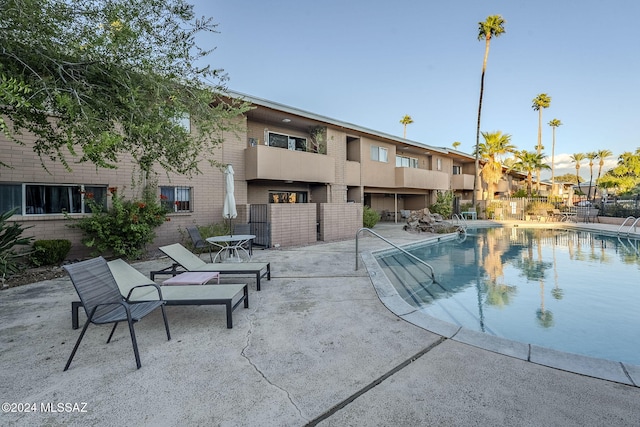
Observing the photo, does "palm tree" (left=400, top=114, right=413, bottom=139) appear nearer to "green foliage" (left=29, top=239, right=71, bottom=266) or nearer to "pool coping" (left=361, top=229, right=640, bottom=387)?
"green foliage" (left=29, top=239, right=71, bottom=266)

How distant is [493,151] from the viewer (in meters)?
28.2

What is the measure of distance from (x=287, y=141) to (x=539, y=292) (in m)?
12.7

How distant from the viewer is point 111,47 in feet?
14.7

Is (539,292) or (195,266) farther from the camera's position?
(539,292)

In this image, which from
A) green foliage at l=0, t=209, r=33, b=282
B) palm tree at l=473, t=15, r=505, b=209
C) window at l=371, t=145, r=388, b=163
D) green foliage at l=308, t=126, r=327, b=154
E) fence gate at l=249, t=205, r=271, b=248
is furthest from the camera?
palm tree at l=473, t=15, r=505, b=209

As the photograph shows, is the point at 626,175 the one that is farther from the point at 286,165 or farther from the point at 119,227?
the point at 119,227

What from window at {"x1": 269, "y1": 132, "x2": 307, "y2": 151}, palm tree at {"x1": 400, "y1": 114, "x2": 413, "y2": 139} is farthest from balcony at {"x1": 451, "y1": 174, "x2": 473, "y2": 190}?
palm tree at {"x1": 400, "y1": 114, "x2": 413, "y2": 139}

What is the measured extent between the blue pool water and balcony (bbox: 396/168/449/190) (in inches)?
367

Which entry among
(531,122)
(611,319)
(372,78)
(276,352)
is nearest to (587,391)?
(276,352)

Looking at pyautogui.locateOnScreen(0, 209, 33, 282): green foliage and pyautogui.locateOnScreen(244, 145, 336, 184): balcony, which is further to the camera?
pyautogui.locateOnScreen(244, 145, 336, 184): balcony

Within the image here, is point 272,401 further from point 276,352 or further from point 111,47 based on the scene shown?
point 111,47

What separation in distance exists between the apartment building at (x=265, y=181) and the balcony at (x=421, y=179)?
7 centimetres

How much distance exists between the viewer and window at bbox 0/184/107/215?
8.12 meters

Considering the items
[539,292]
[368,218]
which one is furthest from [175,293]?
[368,218]
